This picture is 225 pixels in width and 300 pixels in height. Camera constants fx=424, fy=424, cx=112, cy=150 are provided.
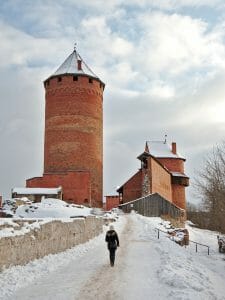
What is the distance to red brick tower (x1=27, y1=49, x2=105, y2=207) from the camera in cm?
3984

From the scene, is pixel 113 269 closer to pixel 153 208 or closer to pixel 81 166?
pixel 153 208

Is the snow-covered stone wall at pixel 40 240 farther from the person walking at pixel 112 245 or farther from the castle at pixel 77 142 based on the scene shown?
the castle at pixel 77 142

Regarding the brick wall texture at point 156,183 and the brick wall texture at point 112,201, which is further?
the brick wall texture at point 112,201

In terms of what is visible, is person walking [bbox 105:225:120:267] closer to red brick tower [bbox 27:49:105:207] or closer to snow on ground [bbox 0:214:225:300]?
snow on ground [bbox 0:214:225:300]

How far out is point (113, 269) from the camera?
1045 cm

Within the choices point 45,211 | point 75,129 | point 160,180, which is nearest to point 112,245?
point 45,211

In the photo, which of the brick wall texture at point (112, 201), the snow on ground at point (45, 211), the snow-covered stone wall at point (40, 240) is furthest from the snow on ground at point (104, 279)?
the brick wall texture at point (112, 201)

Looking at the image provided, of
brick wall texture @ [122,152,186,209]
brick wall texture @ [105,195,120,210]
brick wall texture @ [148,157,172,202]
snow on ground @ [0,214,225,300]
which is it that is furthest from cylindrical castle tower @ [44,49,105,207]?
snow on ground @ [0,214,225,300]

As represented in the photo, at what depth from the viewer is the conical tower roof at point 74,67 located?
41.7m

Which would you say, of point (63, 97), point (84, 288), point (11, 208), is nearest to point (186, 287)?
point (84, 288)

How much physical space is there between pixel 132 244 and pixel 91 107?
26.5m

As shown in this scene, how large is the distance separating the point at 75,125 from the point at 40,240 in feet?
97.1

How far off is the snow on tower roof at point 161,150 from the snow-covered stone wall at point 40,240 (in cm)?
3525

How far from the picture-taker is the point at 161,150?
2071 inches
